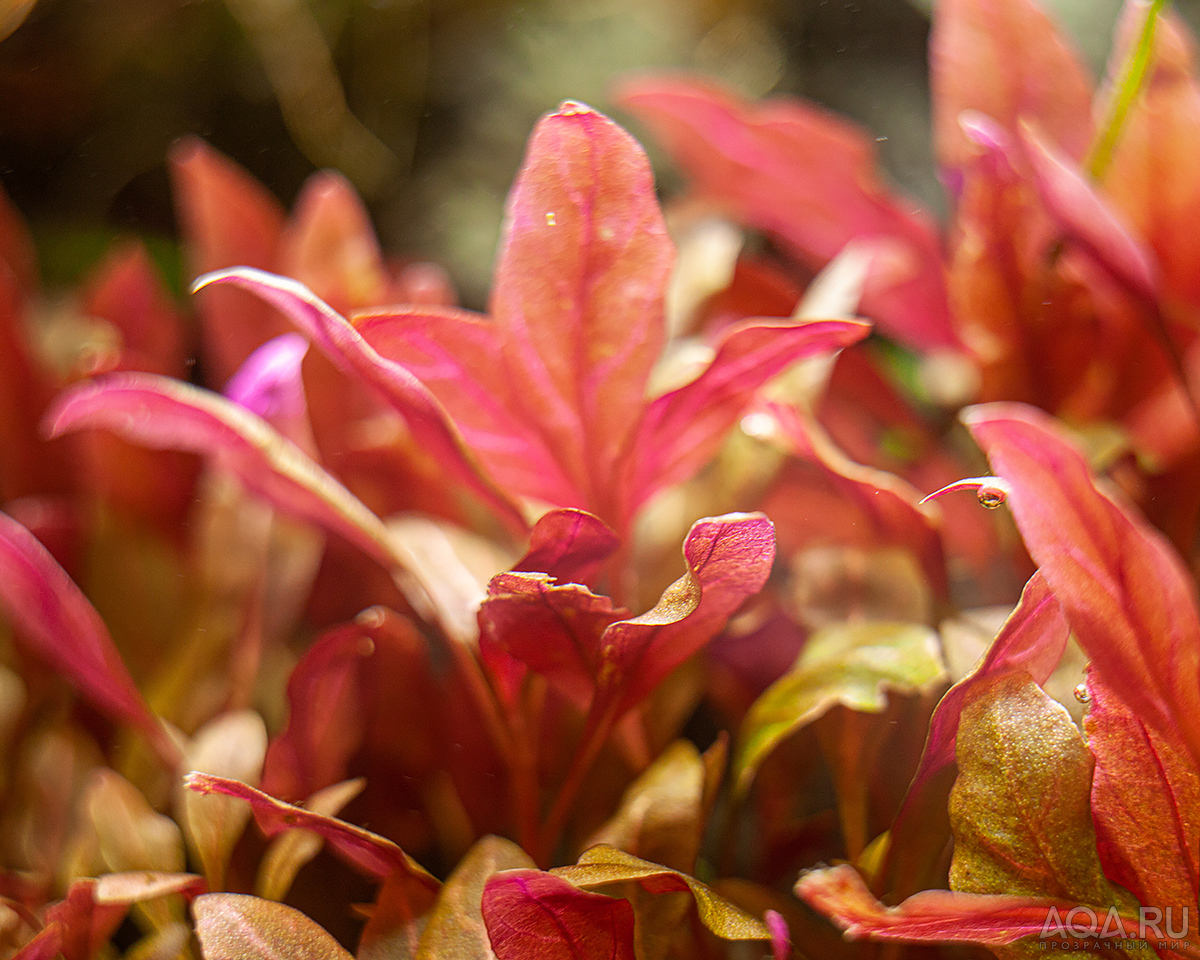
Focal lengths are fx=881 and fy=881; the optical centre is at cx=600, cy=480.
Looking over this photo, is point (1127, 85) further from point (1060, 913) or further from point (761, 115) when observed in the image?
point (1060, 913)

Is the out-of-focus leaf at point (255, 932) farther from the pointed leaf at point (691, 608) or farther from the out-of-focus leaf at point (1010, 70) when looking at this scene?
the out-of-focus leaf at point (1010, 70)

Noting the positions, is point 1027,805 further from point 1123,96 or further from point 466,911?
point 1123,96

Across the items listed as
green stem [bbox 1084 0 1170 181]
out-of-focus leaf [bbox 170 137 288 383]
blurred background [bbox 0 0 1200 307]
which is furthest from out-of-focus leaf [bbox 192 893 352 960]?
blurred background [bbox 0 0 1200 307]

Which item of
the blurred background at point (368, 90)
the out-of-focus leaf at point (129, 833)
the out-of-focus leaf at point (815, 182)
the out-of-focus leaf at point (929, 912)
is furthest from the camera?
the blurred background at point (368, 90)

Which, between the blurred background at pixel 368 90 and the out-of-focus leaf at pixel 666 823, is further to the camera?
the blurred background at pixel 368 90

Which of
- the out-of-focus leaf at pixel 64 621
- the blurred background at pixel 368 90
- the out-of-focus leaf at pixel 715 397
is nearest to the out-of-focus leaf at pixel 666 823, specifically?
Result: the out-of-focus leaf at pixel 715 397

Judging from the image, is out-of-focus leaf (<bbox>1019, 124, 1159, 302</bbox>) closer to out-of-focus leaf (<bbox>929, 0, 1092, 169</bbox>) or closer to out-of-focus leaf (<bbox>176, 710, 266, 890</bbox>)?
out-of-focus leaf (<bbox>929, 0, 1092, 169</bbox>)

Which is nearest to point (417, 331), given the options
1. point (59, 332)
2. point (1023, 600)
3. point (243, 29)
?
point (1023, 600)
